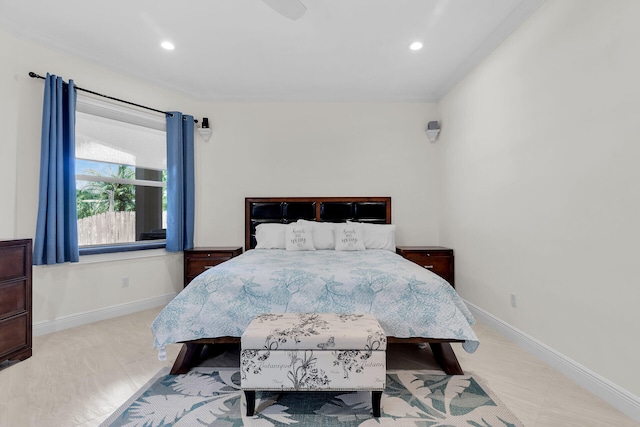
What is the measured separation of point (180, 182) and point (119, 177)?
64 centimetres

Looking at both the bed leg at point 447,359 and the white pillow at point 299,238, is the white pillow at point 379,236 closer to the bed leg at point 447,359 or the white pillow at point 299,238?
the white pillow at point 299,238

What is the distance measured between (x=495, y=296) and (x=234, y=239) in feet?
10.5

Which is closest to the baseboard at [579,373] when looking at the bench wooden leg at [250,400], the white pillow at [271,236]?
the bench wooden leg at [250,400]

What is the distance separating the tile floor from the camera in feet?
5.33

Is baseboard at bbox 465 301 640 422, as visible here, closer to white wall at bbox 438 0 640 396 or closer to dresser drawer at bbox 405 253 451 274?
white wall at bbox 438 0 640 396

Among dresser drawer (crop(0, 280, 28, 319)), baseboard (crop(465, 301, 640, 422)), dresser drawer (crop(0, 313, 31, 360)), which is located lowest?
baseboard (crop(465, 301, 640, 422))

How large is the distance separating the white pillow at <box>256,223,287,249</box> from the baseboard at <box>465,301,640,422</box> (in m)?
2.43

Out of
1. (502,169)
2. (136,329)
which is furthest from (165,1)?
(502,169)

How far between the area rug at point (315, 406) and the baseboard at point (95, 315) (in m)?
1.66

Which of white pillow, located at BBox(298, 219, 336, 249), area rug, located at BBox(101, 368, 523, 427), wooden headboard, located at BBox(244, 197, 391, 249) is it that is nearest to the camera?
area rug, located at BBox(101, 368, 523, 427)

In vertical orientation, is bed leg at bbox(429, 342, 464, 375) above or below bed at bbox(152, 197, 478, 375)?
below

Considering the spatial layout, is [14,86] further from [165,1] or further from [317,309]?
[317,309]

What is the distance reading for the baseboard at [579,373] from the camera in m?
1.63

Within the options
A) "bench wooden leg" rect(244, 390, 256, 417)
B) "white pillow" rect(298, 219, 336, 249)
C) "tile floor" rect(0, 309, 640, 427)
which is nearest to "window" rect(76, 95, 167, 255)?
"tile floor" rect(0, 309, 640, 427)
